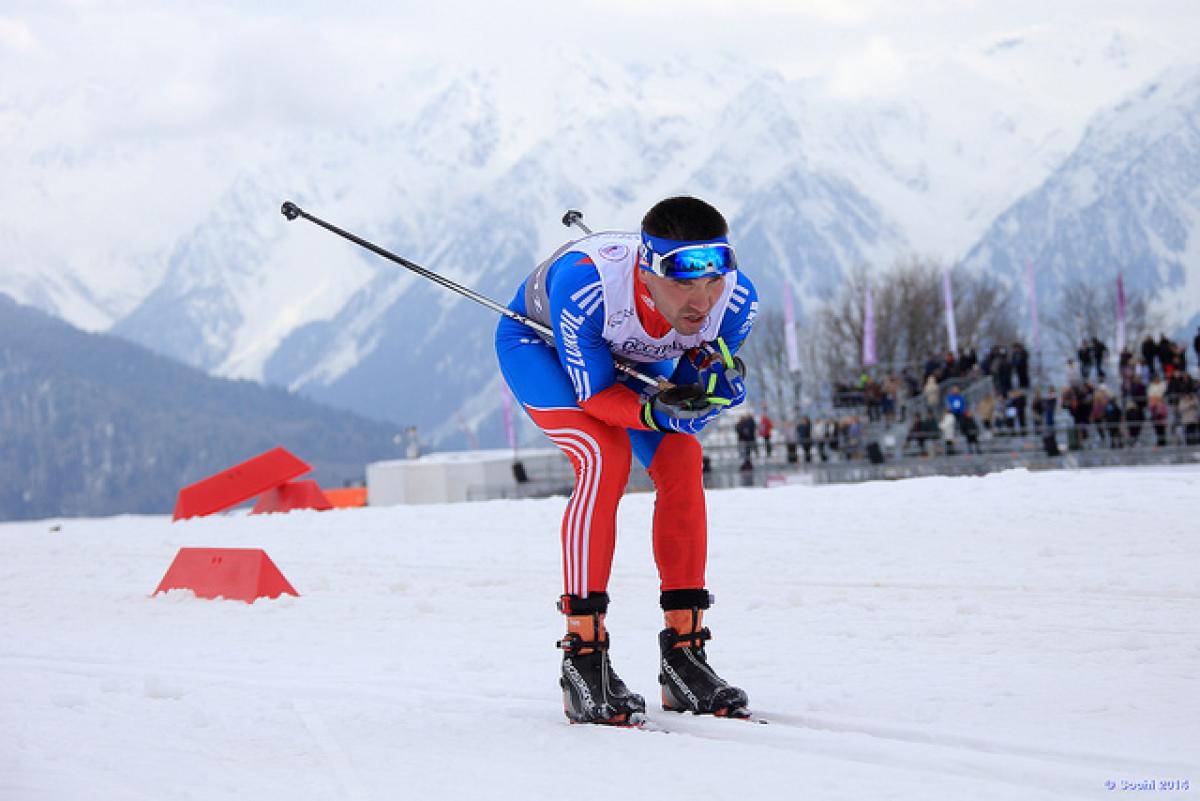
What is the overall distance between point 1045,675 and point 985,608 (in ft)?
6.10

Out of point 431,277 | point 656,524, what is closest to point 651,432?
point 656,524

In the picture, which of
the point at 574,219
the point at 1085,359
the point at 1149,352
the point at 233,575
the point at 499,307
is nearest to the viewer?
the point at 499,307

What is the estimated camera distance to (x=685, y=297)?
4.58m

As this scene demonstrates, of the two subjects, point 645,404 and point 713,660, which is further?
point 713,660

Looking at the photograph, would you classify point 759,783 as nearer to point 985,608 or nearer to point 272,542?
point 985,608

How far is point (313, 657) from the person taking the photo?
254 inches

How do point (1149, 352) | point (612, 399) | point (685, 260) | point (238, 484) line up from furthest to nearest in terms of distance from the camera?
point (1149, 352) → point (238, 484) → point (612, 399) → point (685, 260)

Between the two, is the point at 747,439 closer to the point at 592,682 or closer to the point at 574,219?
the point at 574,219

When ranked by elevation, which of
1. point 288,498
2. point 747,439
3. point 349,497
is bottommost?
point 288,498

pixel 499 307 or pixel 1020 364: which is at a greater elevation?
pixel 1020 364

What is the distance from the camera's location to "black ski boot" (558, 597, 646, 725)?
4613 mm

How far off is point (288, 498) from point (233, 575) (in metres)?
9.48

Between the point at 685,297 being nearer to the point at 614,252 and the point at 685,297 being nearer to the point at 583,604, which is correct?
the point at 614,252

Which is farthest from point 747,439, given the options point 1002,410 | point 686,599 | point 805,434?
point 686,599
